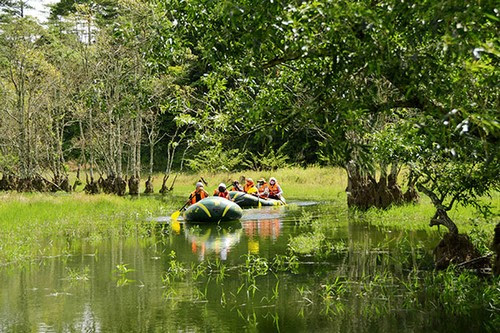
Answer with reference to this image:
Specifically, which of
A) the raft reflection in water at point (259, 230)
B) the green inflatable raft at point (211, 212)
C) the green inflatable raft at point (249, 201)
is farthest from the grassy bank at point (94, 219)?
the green inflatable raft at point (249, 201)

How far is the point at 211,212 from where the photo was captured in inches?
736

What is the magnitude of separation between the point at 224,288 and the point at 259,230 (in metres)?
7.35

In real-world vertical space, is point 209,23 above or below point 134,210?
above

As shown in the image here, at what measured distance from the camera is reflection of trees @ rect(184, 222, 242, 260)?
42.6 ft

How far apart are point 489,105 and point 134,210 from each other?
1642 cm

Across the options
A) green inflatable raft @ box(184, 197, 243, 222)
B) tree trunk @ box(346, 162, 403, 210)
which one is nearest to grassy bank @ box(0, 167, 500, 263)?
tree trunk @ box(346, 162, 403, 210)

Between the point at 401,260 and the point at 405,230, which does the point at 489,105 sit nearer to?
the point at 401,260

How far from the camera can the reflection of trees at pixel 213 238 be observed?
12977 mm

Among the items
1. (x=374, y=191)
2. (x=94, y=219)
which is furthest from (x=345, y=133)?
(x=94, y=219)

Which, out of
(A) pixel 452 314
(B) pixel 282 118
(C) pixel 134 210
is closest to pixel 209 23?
(B) pixel 282 118

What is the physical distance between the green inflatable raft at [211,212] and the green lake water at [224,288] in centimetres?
392

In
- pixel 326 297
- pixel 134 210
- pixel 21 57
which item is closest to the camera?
pixel 326 297

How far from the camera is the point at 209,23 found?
→ 24.6ft

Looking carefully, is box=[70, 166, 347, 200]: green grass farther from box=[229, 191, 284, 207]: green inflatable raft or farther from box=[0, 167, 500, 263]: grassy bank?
box=[0, 167, 500, 263]: grassy bank
